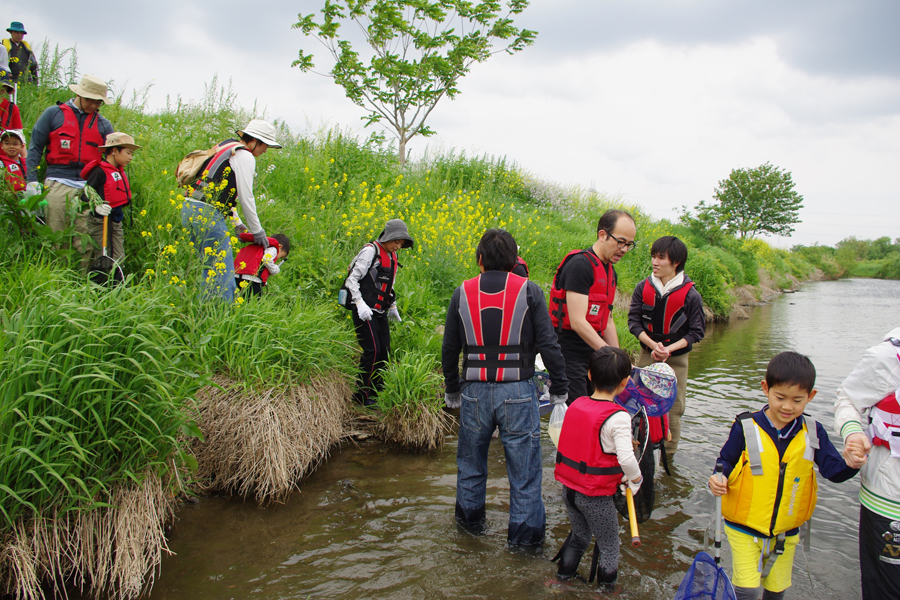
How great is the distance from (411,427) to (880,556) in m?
3.47

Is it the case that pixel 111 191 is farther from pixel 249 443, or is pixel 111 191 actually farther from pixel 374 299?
pixel 249 443

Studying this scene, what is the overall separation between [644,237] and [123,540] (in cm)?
1757

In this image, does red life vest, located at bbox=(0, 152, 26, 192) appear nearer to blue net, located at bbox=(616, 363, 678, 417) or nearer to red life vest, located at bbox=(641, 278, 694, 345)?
blue net, located at bbox=(616, 363, 678, 417)

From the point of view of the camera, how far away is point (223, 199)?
4777mm

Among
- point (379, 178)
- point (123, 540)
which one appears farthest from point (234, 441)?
point (379, 178)

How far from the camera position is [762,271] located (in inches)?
1044

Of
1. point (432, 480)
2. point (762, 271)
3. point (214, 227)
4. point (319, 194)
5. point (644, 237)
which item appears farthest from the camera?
point (762, 271)

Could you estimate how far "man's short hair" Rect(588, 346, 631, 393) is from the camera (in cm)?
276

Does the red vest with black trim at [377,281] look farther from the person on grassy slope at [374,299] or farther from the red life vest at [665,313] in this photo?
the red life vest at [665,313]

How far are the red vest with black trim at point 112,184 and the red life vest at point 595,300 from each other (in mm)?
3911

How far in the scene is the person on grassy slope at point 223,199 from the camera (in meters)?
4.55

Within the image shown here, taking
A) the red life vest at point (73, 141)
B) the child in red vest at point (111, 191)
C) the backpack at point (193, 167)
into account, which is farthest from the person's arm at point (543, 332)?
the red life vest at point (73, 141)

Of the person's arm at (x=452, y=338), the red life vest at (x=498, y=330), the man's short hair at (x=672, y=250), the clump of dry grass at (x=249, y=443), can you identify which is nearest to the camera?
the red life vest at (x=498, y=330)

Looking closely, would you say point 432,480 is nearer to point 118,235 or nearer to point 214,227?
point 214,227
